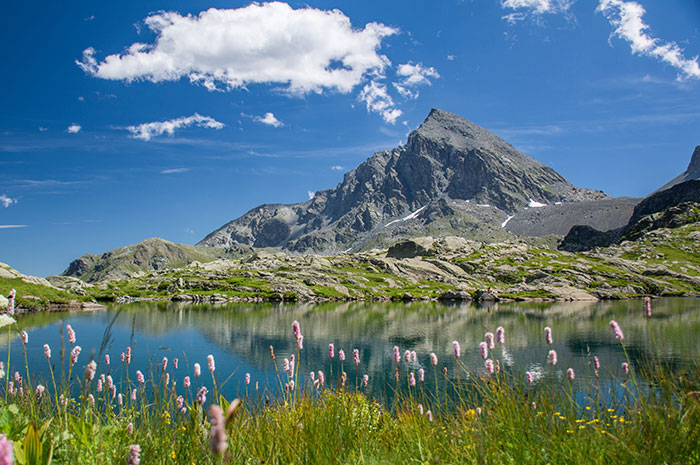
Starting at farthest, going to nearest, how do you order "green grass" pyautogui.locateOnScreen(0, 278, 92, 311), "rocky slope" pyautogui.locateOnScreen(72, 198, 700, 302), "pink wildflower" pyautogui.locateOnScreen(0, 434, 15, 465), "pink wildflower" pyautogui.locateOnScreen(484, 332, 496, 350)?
"rocky slope" pyautogui.locateOnScreen(72, 198, 700, 302)
"green grass" pyautogui.locateOnScreen(0, 278, 92, 311)
"pink wildflower" pyautogui.locateOnScreen(484, 332, 496, 350)
"pink wildflower" pyautogui.locateOnScreen(0, 434, 15, 465)

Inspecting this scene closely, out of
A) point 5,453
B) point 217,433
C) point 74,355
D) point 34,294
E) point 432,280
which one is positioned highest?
point 217,433

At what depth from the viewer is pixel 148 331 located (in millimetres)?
61625

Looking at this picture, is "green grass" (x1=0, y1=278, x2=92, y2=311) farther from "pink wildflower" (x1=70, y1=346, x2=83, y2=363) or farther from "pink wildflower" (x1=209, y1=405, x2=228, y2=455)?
"pink wildflower" (x1=209, y1=405, x2=228, y2=455)

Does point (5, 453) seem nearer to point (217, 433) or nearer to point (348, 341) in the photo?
point (217, 433)

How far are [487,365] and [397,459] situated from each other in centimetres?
235

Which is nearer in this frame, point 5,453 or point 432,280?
point 5,453

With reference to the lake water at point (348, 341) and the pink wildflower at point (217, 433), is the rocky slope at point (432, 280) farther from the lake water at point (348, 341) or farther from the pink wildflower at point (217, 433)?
the pink wildflower at point (217, 433)

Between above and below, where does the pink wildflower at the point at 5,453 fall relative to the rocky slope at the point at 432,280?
above

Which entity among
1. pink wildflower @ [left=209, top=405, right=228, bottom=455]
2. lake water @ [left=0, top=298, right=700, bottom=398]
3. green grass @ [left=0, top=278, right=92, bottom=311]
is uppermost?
pink wildflower @ [left=209, top=405, right=228, bottom=455]

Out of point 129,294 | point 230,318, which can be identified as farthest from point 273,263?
point 230,318

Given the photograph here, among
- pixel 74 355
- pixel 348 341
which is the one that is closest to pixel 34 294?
pixel 348 341

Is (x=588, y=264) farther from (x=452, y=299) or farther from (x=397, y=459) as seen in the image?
(x=397, y=459)

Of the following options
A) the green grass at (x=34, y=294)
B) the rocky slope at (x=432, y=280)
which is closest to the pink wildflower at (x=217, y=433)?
the green grass at (x=34, y=294)

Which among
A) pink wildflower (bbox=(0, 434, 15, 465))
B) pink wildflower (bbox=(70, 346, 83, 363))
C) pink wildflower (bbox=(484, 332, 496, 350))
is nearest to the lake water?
pink wildflower (bbox=(70, 346, 83, 363))
